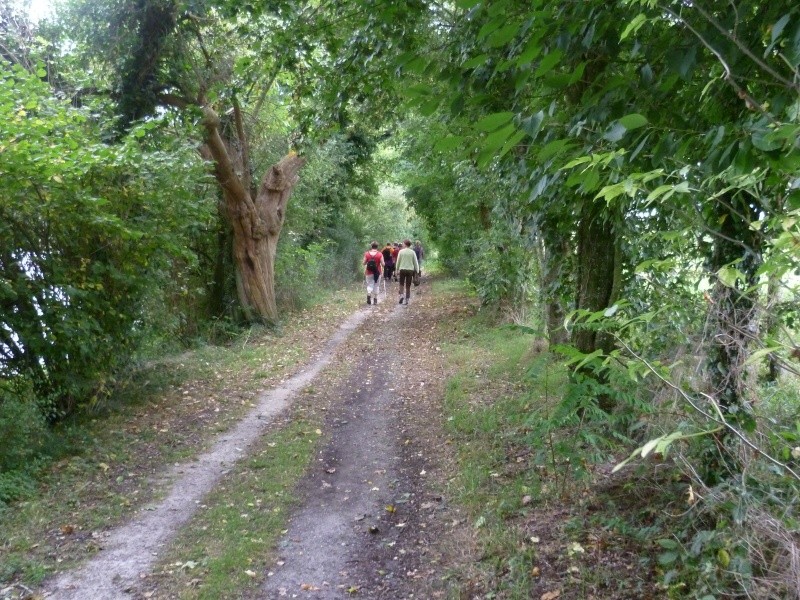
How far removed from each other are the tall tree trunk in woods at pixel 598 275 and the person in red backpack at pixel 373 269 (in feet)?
47.6

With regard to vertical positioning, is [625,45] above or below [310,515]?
above

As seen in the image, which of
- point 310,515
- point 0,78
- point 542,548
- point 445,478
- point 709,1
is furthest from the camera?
point 0,78

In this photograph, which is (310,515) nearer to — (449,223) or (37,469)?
(37,469)

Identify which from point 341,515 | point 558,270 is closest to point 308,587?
point 341,515

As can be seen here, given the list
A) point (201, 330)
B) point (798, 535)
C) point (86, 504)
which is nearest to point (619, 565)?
point (798, 535)

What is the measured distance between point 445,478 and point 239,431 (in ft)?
11.1

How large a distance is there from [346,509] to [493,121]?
16.8 ft

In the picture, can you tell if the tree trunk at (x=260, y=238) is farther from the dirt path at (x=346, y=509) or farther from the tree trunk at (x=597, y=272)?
the tree trunk at (x=597, y=272)

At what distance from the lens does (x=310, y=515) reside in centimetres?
639

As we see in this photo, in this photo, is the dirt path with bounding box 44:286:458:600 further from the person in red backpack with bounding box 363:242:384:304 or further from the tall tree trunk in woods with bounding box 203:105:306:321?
the person in red backpack with bounding box 363:242:384:304

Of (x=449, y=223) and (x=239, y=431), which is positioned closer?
(x=239, y=431)

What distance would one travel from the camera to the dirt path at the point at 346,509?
16.8 ft

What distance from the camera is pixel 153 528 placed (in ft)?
20.1

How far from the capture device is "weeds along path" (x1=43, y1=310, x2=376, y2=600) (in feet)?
16.6
